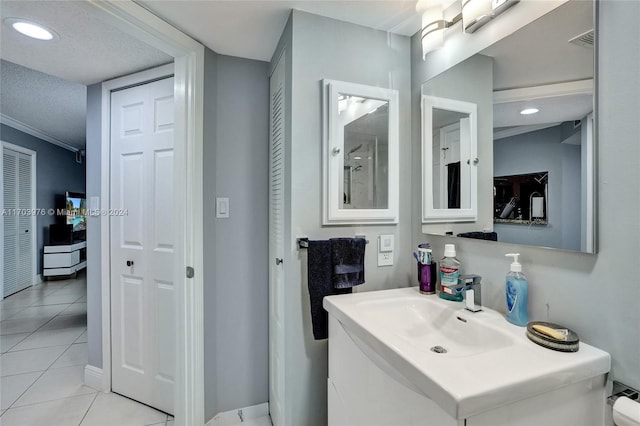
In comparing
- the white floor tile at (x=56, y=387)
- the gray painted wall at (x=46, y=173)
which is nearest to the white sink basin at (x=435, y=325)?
the white floor tile at (x=56, y=387)

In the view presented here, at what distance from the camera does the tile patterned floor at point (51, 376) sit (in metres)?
1.72

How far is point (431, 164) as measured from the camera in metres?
1.31

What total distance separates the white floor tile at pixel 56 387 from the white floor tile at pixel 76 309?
141 cm

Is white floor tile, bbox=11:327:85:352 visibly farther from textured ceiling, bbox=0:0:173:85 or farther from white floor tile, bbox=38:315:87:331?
textured ceiling, bbox=0:0:173:85

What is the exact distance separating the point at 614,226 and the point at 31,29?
8.17 feet

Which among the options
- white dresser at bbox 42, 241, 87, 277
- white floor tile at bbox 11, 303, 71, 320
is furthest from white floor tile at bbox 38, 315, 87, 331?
white dresser at bbox 42, 241, 87, 277

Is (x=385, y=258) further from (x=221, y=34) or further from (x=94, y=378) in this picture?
(x=94, y=378)

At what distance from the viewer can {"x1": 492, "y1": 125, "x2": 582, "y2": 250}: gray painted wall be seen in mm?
785

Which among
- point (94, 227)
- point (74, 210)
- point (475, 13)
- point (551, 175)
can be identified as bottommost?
point (94, 227)

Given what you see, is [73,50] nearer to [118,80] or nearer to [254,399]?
[118,80]

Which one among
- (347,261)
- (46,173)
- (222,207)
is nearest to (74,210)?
(46,173)

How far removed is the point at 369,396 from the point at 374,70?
1383mm

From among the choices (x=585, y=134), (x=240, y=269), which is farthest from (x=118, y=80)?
(x=585, y=134)

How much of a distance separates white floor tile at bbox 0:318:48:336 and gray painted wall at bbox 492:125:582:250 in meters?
4.30
